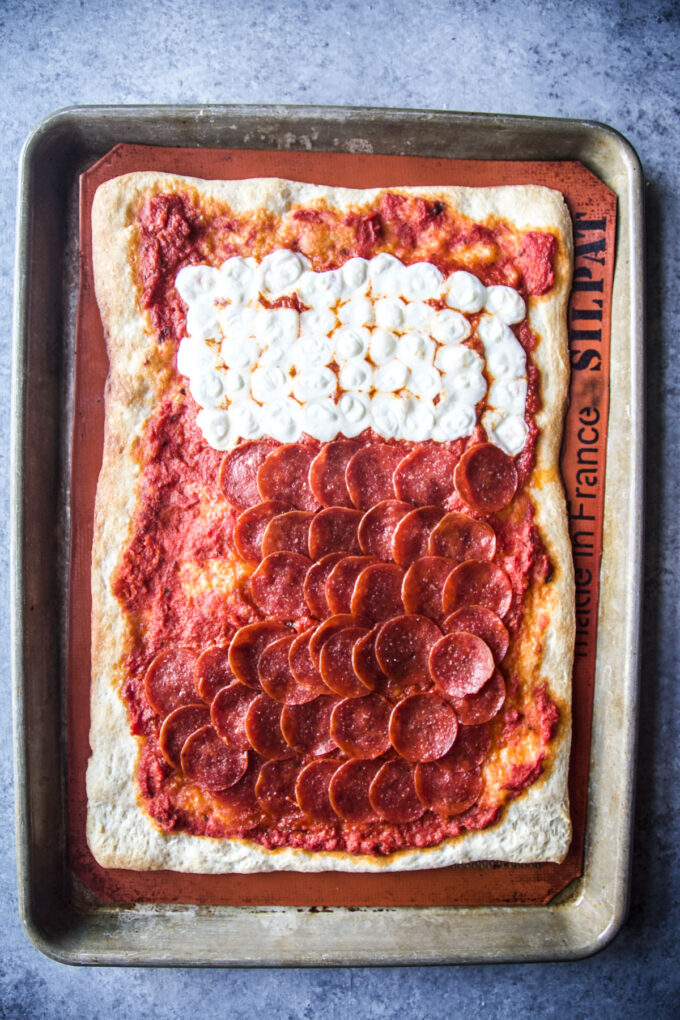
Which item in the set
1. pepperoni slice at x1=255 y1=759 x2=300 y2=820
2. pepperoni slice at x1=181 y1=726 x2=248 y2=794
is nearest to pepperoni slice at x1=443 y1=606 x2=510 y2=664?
pepperoni slice at x1=255 y1=759 x2=300 y2=820

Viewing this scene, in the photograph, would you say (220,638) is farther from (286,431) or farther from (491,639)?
(491,639)

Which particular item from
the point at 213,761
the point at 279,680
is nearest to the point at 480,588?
the point at 279,680

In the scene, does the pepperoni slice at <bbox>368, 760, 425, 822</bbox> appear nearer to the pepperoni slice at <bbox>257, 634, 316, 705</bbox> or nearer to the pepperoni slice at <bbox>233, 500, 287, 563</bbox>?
the pepperoni slice at <bbox>257, 634, 316, 705</bbox>

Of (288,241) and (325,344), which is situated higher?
(288,241)

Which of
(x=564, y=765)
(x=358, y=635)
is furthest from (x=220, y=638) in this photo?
(x=564, y=765)

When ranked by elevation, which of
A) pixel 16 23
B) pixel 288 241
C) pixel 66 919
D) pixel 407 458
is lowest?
pixel 66 919

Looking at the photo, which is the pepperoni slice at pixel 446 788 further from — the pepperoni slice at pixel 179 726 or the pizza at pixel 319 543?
the pepperoni slice at pixel 179 726
